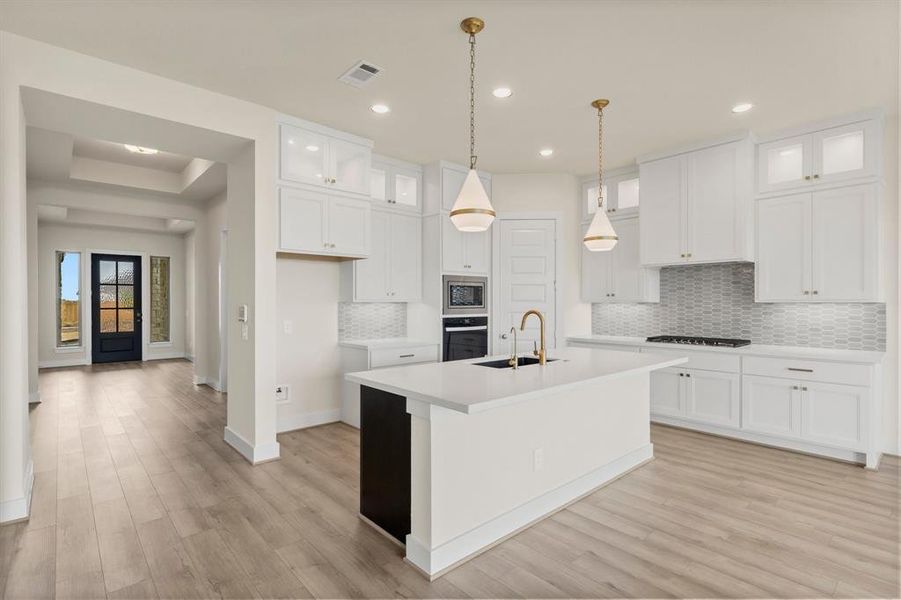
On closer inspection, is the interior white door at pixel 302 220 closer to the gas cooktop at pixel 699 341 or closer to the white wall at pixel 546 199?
the white wall at pixel 546 199

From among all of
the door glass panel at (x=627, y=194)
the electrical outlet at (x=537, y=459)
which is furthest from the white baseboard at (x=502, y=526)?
the door glass panel at (x=627, y=194)

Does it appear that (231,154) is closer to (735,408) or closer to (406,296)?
(406,296)

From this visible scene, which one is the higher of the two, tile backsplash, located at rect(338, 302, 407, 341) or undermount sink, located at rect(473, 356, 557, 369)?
tile backsplash, located at rect(338, 302, 407, 341)

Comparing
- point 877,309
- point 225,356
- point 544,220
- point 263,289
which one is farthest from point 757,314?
point 225,356

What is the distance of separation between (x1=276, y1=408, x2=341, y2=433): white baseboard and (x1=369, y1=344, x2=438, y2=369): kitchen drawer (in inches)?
32.9

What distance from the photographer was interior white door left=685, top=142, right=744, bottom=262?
4211 mm

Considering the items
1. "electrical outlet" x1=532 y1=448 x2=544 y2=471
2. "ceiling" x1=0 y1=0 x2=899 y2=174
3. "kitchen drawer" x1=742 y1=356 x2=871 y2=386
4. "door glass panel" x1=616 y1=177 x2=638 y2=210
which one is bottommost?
"electrical outlet" x1=532 y1=448 x2=544 y2=471

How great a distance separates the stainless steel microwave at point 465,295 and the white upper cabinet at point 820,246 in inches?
107

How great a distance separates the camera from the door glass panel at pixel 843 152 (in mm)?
3736

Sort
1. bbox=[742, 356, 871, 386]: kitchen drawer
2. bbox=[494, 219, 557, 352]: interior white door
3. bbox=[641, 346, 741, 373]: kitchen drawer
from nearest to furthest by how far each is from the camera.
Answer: bbox=[742, 356, 871, 386]: kitchen drawer
bbox=[641, 346, 741, 373]: kitchen drawer
bbox=[494, 219, 557, 352]: interior white door

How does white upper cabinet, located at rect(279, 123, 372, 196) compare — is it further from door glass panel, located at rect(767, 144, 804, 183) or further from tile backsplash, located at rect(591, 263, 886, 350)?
door glass panel, located at rect(767, 144, 804, 183)

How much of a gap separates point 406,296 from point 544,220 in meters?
1.85

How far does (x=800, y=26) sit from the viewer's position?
99.2 inches

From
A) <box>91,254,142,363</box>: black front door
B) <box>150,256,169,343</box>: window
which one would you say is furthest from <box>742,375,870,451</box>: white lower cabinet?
<box>91,254,142,363</box>: black front door
